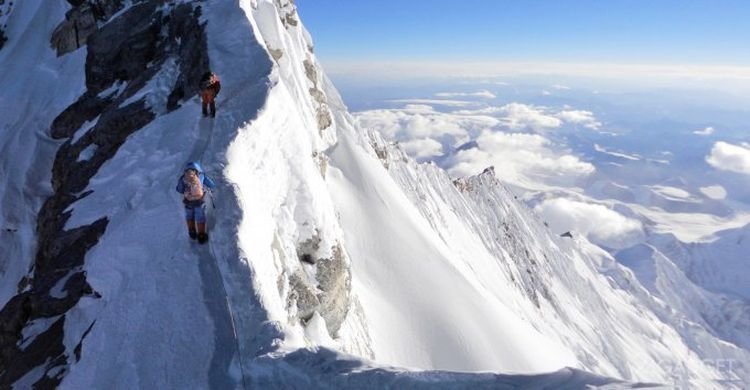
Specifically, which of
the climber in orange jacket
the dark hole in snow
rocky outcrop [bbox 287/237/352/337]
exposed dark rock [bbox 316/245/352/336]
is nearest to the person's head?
rocky outcrop [bbox 287/237/352/337]

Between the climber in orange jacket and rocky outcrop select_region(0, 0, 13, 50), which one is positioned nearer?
the climber in orange jacket

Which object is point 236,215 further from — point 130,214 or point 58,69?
point 58,69

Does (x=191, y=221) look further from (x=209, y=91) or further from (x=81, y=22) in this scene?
(x=81, y=22)

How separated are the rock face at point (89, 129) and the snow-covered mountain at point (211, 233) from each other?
9cm

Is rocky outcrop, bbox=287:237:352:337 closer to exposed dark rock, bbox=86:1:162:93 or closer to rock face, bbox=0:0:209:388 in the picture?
rock face, bbox=0:0:209:388

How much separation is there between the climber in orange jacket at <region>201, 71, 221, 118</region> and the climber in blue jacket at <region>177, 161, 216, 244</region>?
6.35m

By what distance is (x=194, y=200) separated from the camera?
1020 centimetres

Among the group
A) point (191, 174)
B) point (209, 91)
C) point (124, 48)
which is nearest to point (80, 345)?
point (191, 174)

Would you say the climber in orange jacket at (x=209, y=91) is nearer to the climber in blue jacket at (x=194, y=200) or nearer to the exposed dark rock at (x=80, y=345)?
the climber in blue jacket at (x=194, y=200)

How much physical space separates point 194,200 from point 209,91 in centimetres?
710

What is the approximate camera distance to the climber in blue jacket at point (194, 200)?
402 inches

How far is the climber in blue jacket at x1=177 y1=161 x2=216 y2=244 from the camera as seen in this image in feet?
33.5

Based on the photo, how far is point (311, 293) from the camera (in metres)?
13.9

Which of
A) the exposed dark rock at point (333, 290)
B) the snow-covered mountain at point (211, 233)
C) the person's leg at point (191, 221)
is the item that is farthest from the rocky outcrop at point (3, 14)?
the person's leg at point (191, 221)
